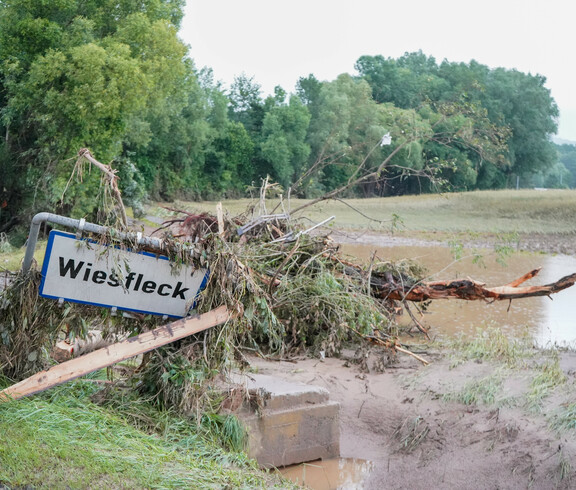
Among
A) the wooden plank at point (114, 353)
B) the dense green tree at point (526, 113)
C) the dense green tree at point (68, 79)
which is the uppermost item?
the dense green tree at point (526, 113)

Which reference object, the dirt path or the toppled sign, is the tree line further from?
the dirt path

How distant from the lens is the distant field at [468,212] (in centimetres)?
3350

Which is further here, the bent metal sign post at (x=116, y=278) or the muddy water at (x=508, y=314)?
the muddy water at (x=508, y=314)

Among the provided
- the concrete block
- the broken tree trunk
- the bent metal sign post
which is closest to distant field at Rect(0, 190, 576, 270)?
the broken tree trunk

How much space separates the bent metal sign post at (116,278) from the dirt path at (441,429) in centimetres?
260

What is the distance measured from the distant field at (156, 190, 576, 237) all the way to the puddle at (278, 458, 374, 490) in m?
23.7

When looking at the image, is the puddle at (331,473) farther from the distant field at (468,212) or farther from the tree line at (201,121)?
the distant field at (468,212)

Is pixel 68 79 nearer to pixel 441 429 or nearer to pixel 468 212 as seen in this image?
pixel 441 429

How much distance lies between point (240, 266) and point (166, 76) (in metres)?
21.0

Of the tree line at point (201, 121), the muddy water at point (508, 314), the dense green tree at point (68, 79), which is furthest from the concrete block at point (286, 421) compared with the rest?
the dense green tree at point (68, 79)

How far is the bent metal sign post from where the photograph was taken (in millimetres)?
5812

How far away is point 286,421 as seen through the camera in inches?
277

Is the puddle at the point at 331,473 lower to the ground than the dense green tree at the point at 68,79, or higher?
lower

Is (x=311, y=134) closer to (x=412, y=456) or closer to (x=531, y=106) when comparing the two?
(x=531, y=106)
